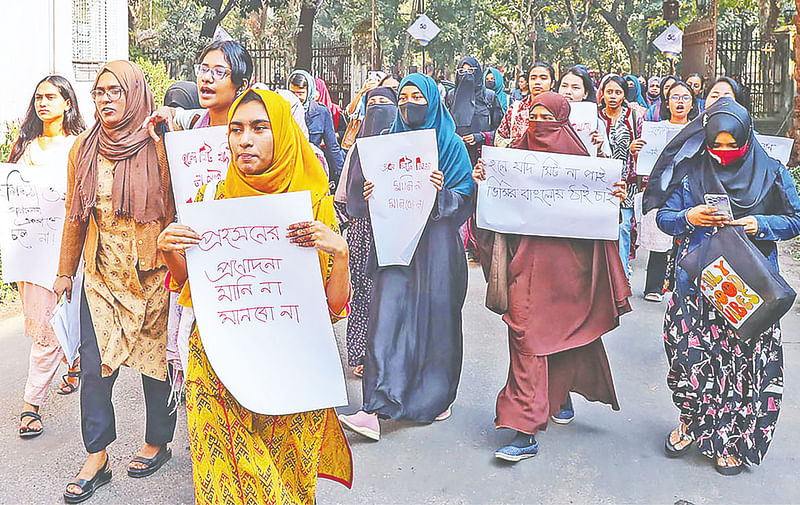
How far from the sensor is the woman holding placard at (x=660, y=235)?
7746 mm

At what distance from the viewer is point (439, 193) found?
477cm

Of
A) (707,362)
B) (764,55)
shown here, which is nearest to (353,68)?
(764,55)

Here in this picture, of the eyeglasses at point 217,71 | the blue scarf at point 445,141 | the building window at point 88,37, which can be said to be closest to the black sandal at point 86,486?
the eyeglasses at point 217,71

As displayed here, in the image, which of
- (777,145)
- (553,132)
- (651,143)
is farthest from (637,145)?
(553,132)

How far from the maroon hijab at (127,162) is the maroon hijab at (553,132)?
190cm

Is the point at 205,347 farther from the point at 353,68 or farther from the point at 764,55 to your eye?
the point at 353,68

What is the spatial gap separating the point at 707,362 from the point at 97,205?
290 centimetres

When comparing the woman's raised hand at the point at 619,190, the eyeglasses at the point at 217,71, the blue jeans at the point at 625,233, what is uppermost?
the eyeglasses at the point at 217,71

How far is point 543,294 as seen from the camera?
4.59 m

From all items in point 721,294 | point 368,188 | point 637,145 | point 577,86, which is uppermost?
point 577,86

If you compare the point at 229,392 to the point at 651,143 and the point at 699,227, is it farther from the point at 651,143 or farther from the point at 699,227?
the point at 651,143

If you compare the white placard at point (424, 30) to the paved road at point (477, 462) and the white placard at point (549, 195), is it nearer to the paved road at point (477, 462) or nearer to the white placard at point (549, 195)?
the paved road at point (477, 462)

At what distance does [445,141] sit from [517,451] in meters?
1.65

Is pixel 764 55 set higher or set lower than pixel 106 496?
higher
